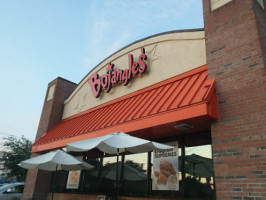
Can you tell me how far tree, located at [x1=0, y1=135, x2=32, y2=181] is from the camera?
22.5 meters

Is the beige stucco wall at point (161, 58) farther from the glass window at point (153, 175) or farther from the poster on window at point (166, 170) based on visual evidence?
the poster on window at point (166, 170)

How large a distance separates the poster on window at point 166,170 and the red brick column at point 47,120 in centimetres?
739

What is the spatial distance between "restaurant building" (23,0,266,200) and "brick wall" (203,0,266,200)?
2cm

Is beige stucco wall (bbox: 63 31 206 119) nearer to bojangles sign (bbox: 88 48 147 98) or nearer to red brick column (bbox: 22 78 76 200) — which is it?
bojangles sign (bbox: 88 48 147 98)

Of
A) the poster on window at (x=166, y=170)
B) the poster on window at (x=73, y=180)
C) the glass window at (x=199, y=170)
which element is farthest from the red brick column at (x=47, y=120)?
the glass window at (x=199, y=170)

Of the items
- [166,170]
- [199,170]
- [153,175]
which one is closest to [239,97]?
[199,170]

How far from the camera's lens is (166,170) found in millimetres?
6711

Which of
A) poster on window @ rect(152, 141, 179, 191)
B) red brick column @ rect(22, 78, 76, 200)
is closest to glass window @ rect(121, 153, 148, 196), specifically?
poster on window @ rect(152, 141, 179, 191)

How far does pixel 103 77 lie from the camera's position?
10961 mm

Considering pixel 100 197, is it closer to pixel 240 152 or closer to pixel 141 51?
pixel 240 152

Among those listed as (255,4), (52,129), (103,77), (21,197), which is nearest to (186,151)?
(255,4)

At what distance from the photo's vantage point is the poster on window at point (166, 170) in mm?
6452

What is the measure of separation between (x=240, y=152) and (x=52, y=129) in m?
10.6

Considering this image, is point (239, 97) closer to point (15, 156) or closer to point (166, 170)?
point (166, 170)
